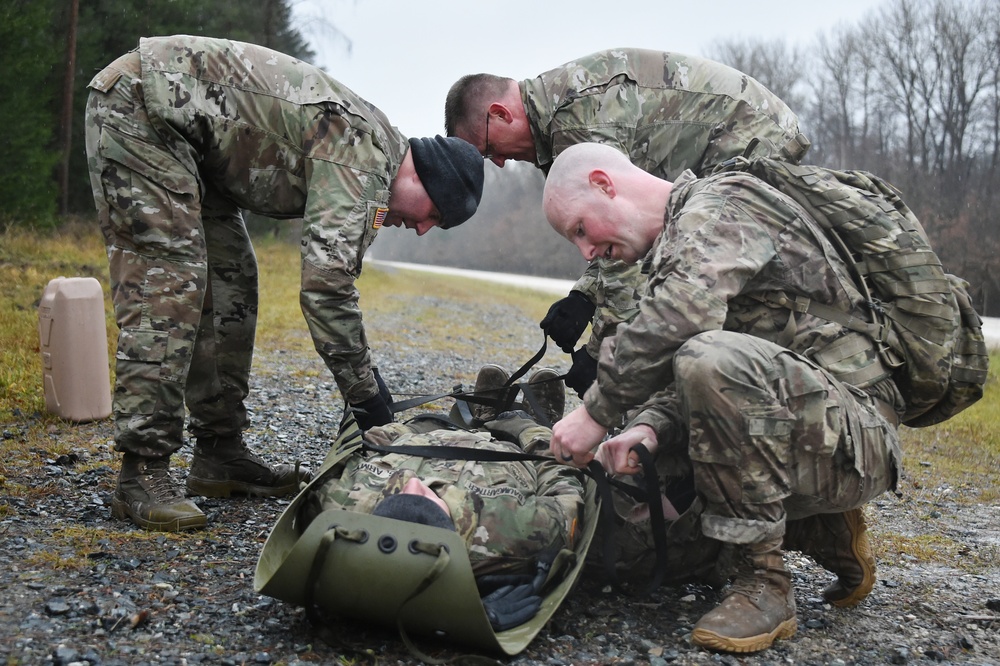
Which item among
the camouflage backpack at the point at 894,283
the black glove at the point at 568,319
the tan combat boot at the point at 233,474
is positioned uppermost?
the camouflage backpack at the point at 894,283

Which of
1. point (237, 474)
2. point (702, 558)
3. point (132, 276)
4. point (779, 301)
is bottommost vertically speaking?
point (237, 474)

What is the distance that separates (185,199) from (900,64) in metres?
40.1

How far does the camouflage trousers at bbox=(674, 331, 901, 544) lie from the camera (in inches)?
109

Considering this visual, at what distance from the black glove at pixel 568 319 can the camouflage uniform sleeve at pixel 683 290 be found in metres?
1.59

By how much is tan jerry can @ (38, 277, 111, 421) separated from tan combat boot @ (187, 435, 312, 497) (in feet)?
5.55

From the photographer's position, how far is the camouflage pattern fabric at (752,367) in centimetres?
280

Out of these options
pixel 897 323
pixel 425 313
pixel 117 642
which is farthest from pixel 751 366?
pixel 425 313

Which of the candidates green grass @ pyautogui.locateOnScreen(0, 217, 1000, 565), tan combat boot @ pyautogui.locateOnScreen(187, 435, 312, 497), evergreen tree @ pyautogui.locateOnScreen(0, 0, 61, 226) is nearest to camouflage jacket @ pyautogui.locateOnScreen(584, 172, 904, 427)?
green grass @ pyautogui.locateOnScreen(0, 217, 1000, 565)

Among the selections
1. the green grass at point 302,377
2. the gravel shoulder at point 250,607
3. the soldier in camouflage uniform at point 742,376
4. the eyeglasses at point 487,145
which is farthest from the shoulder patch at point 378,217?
the green grass at point 302,377

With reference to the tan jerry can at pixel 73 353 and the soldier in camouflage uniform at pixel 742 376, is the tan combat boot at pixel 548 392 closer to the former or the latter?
the soldier in camouflage uniform at pixel 742 376

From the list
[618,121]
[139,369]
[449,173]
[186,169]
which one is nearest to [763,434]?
[449,173]

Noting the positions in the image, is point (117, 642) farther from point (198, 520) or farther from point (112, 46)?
point (112, 46)

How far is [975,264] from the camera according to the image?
2984 cm

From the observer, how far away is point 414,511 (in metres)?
2.85
